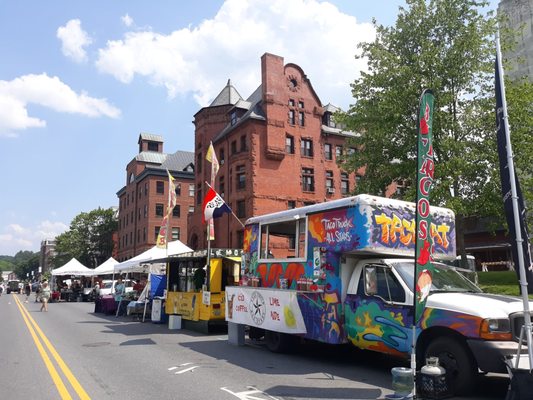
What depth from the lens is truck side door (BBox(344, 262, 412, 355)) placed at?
7582mm

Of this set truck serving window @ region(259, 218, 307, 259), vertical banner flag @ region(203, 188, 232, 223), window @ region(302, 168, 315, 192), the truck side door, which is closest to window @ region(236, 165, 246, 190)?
window @ region(302, 168, 315, 192)

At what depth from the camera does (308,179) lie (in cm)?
4506

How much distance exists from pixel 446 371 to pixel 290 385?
7.72ft

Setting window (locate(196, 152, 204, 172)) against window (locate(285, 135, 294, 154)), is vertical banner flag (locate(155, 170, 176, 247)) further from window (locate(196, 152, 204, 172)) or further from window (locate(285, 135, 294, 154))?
window (locate(196, 152, 204, 172))

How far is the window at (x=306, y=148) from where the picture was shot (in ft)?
148

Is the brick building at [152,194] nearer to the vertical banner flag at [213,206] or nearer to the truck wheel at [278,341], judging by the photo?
the vertical banner flag at [213,206]

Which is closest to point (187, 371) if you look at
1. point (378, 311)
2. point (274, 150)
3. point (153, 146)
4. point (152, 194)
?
point (378, 311)

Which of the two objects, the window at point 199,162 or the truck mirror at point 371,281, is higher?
the window at point 199,162

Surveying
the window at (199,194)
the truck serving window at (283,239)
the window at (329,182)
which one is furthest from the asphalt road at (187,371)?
the window at (199,194)

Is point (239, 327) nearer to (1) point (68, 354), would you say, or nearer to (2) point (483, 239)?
(1) point (68, 354)

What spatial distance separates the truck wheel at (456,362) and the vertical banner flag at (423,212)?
65 cm

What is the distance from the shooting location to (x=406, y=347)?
7441mm

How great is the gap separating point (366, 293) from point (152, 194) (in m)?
58.3

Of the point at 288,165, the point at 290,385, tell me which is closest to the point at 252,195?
the point at 288,165
